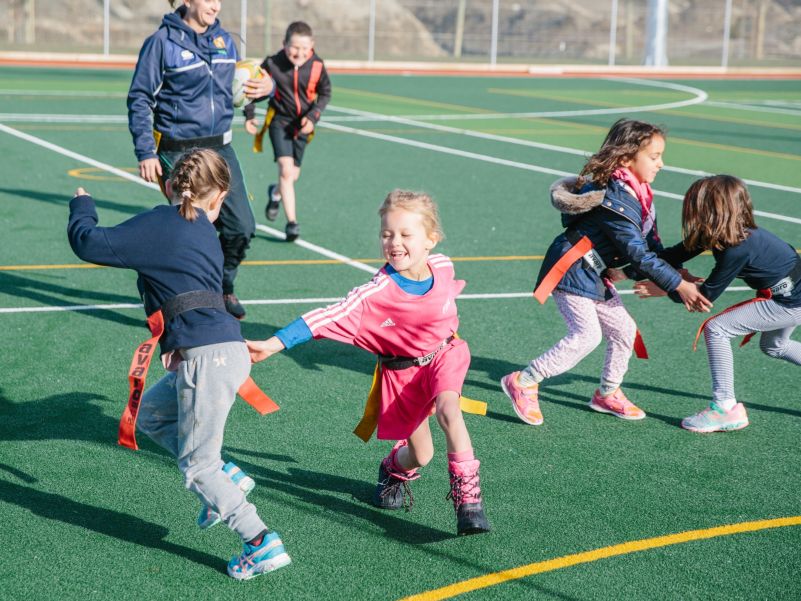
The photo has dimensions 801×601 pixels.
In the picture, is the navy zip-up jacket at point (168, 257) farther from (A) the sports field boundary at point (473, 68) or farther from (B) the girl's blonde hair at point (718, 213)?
(A) the sports field boundary at point (473, 68)

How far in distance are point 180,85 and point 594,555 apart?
16.1ft

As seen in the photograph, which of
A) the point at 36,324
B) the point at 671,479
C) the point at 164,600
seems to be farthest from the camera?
the point at 36,324

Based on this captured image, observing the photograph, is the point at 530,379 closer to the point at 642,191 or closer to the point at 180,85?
the point at 642,191

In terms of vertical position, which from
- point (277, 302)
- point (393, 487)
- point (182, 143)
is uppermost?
point (182, 143)

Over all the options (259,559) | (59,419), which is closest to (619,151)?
(259,559)

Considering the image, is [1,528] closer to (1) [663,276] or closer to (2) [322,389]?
(2) [322,389]

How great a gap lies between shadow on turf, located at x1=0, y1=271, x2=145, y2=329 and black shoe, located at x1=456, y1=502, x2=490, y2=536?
4.44m

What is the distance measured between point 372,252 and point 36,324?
379cm

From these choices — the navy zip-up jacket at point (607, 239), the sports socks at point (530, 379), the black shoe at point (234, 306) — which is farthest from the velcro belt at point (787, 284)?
the black shoe at point (234, 306)

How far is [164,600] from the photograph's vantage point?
4566 mm

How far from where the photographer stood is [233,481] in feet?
16.7

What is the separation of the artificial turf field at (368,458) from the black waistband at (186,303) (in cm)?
107

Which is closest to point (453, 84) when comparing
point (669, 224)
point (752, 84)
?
point (752, 84)

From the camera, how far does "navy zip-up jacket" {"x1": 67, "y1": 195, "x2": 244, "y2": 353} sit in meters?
4.64
